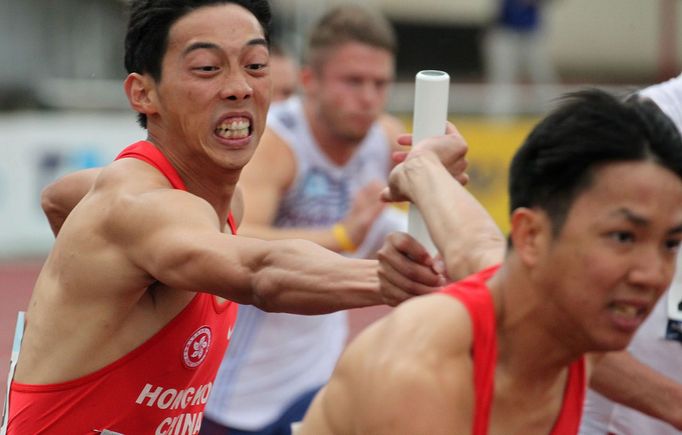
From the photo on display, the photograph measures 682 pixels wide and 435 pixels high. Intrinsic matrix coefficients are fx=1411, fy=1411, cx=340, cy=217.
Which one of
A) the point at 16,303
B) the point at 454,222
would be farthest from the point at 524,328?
the point at 16,303

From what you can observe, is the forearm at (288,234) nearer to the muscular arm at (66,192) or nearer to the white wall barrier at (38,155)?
the muscular arm at (66,192)

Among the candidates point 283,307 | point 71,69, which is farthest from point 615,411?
point 71,69

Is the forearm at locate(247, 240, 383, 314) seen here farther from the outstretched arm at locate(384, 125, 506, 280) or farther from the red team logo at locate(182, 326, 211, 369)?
the red team logo at locate(182, 326, 211, 369)

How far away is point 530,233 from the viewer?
2924 millimetres

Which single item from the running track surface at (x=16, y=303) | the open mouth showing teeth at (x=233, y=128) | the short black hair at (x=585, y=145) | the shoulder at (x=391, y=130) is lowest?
the running track surface at (x=16, y=303)

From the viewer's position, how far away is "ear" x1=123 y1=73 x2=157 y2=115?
4215mm

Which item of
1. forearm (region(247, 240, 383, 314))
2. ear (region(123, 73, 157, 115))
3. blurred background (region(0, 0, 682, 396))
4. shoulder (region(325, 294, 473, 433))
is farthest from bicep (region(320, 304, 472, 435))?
blurred background (region(0, 0, 682, 396))

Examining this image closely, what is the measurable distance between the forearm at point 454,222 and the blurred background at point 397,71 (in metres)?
4.58

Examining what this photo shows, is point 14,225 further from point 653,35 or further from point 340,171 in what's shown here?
point 653,35

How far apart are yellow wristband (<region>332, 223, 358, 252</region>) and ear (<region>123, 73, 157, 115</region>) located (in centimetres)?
208

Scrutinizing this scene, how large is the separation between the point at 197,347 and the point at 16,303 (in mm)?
8311

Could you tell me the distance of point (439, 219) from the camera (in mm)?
3477

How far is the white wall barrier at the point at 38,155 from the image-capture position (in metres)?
13.2

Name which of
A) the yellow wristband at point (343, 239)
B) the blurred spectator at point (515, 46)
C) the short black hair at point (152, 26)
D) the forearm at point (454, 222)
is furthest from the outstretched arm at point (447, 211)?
the blurred spectator at point (515, 46)
